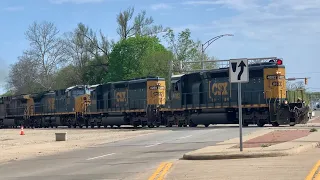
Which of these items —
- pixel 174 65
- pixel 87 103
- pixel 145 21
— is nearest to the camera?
pixel 87 103

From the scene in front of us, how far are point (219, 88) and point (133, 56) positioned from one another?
43273 mm

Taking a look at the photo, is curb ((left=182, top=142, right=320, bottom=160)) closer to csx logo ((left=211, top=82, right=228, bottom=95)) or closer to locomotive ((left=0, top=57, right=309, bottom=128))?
locomotive ((left=0, top=57, right=309, bottom=128))

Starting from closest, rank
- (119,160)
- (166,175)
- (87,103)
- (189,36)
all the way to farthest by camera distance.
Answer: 1. (166,175)
2. (119,160)
3. (87,103)
4. (189,36)

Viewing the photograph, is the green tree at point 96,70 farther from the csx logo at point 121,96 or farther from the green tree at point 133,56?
the csx logo at point 121,96

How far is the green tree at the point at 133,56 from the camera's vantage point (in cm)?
7683

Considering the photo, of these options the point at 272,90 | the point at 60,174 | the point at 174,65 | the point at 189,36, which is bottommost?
the point at 60,174

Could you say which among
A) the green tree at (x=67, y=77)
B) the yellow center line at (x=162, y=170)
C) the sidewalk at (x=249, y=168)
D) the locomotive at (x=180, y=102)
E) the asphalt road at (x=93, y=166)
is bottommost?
A: the asphalt road at (x=93, y=166)

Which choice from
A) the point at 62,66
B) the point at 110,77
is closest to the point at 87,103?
the point at 110,77

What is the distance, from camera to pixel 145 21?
86062mm

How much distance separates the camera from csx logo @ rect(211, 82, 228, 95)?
122ft

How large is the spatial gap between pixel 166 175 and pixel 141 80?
3144cm

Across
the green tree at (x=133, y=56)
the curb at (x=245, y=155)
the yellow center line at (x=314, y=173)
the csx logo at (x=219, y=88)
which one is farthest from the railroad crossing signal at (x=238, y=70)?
the green tree at (x=133, y=56)

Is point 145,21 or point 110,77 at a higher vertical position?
point 145,21

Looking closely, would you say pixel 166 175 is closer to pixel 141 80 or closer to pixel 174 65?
pixel 141 80
